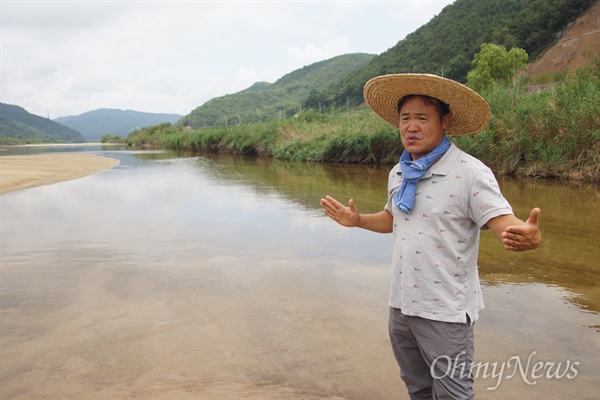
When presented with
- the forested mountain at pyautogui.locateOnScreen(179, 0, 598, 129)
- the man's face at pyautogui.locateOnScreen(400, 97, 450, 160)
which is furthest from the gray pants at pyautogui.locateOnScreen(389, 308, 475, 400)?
the forested mountain at pyautogui.locateOnScreen(179, 0, 598, 129)

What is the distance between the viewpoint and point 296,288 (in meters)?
3.69

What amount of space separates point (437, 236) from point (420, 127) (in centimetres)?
44

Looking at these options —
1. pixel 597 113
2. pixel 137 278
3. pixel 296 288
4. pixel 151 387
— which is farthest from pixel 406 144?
pixel 597 113

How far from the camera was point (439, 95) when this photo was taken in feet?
5.63

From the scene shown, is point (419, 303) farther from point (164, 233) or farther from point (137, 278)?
point (164, 233)

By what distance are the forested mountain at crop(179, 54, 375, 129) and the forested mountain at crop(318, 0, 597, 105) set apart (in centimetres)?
2949

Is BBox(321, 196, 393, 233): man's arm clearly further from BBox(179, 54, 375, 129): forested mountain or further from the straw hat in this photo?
BBox(179, 54, 375, 129): forested mountain

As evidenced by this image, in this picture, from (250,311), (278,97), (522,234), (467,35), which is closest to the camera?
(522,234)

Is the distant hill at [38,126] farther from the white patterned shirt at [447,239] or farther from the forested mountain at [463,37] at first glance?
the white patterned shirt at [447,239]

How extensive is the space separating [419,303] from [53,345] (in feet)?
7.54

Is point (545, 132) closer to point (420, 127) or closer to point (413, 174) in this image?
point (420, 127)

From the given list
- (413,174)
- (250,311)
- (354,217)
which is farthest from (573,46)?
(413,174)

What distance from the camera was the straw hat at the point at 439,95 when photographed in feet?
5.45

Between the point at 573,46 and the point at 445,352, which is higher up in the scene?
the point at 573,46
